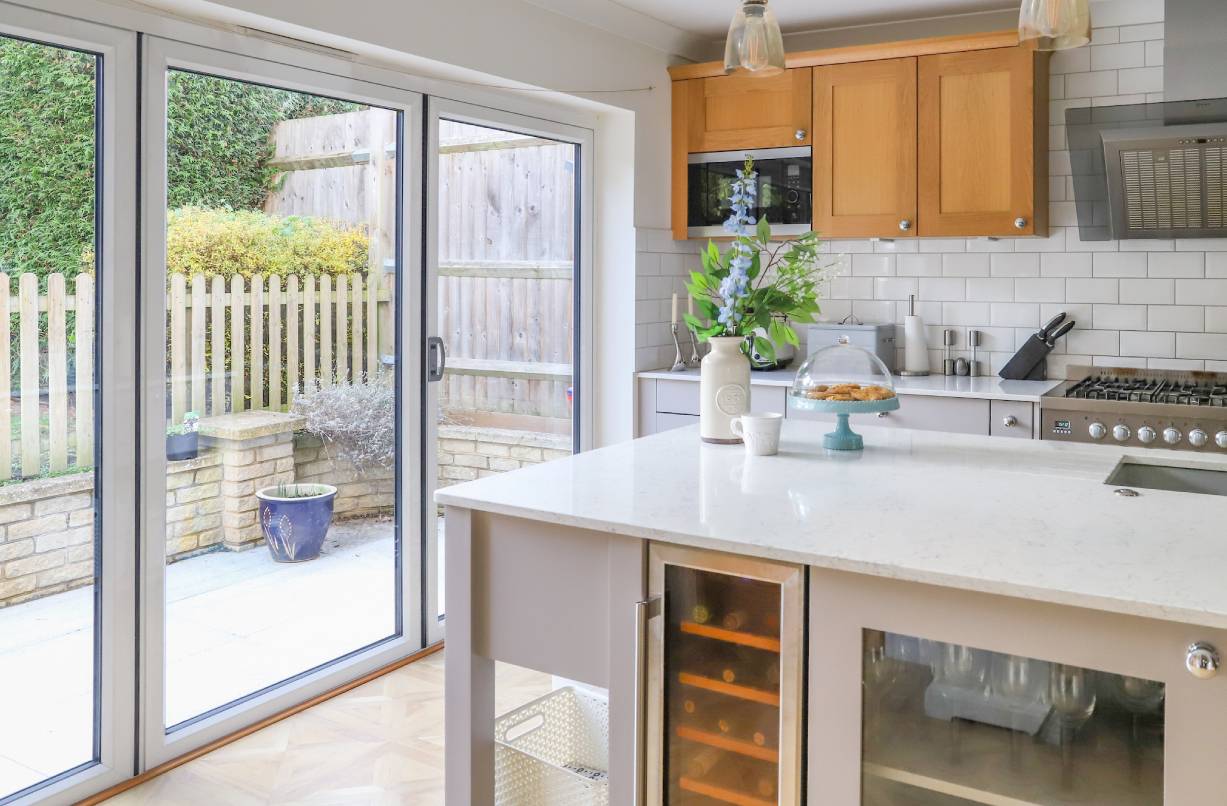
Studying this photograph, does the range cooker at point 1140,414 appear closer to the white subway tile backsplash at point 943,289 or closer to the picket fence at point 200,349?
the white subway tile backsplash at point 943,289

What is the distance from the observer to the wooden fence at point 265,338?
3.02 meters

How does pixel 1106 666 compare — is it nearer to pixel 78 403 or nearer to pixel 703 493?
pixel 703 493

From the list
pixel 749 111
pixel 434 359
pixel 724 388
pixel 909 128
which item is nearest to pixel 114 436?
pixel 434 359

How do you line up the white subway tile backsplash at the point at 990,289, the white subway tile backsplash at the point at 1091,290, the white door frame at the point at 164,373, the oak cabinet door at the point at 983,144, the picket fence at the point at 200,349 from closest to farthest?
1. the picket fence at the point at 200,349
2. the white door frame at the point at 164,373
3. the oak cabinet door at the point at 983,144
4. the white subway tile backsplash at the point at 1091,290
5. the white subway tile backsplash at the point at 990,289

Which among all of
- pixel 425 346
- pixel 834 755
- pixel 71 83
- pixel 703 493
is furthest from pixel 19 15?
pixel 834 755

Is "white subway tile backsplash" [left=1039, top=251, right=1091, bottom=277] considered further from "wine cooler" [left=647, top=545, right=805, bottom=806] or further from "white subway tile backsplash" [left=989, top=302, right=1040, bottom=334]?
"wine cooler" [left=647, top=545, right=805, bottom=806]

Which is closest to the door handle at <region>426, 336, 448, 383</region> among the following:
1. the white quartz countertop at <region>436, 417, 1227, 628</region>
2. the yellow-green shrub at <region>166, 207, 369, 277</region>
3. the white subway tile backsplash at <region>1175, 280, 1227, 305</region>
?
the yellow-green shrub at <region>166, 207, 369, 277</region>

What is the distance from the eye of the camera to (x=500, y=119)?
4031 millimetres

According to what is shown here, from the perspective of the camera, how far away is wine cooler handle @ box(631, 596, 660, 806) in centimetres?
189

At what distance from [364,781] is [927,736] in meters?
1.74

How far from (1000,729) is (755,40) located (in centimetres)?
140

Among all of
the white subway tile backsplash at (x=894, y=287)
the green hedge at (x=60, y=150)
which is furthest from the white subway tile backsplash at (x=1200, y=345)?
the green hedge at (x=60, y=150)

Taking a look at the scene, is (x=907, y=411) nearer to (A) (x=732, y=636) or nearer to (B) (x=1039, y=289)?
(B) (x=1039, y=289)

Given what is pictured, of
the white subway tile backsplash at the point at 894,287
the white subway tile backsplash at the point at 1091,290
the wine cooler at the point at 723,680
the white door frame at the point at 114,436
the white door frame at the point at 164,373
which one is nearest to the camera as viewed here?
the wine cooler at the point at 723,680
